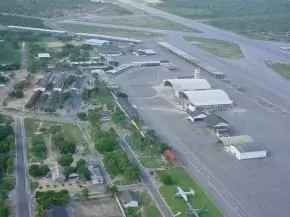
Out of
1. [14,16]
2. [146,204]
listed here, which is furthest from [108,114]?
[14,16]

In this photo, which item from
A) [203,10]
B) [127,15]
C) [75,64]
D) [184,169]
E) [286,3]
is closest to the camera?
[184,169]

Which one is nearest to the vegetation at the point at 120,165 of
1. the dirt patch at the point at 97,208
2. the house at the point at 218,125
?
the dirt patch at the point at 97,208

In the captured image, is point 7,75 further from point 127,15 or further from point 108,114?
point 127,15

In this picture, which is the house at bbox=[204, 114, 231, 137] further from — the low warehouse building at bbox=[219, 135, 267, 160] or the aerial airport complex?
the low warehouse building at bbox=[219, 135, 267, 160]

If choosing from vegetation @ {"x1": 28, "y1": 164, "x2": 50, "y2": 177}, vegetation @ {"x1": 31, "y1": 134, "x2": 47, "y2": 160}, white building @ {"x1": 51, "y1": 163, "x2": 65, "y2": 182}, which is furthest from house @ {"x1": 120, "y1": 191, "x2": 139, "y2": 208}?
vegetation @ {"x1": 31, "y1": 134, "x2": 47, "y2": 160}

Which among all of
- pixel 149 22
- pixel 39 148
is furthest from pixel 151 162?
A: pixel 149 22
